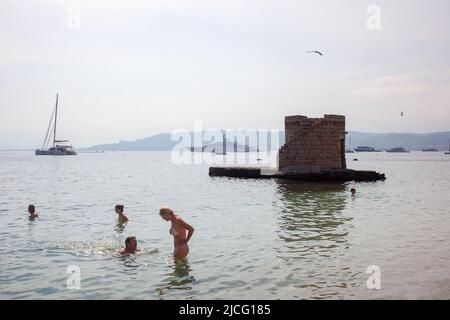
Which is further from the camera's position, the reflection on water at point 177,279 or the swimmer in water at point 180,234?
the swimmer in water at point 180,234

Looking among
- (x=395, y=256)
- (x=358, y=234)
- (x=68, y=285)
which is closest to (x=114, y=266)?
(x=68, y=285)

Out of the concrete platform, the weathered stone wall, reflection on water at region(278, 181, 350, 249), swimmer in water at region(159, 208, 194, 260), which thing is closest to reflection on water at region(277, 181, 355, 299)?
reflection on water at region(278, 181, 350, 249)

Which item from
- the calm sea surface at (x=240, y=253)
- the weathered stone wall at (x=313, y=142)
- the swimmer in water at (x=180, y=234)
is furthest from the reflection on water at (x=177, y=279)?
the weathered stone wall at (x=313, y=142)

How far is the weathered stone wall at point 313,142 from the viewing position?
1499 inches

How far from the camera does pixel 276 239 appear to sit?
13578mm

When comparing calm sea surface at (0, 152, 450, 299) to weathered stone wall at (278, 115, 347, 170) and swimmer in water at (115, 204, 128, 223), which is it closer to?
swimmer in water at (115, 204, 128, 223)

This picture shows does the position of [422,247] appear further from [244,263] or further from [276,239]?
[244,263]

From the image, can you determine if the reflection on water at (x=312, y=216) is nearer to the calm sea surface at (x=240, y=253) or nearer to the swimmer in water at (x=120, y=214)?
the calm sea surface at (x=240, y=253)

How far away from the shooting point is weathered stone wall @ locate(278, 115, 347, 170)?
1499 inches

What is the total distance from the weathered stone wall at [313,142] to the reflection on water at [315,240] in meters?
11.6

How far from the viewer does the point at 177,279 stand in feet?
29.8

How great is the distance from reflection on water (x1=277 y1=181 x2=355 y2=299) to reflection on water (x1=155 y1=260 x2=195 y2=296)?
2.23 metres
